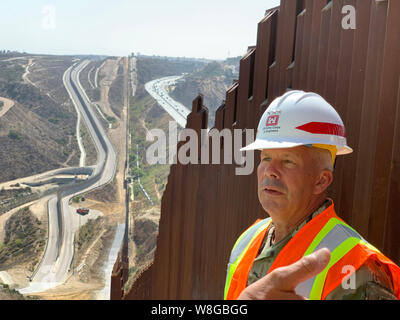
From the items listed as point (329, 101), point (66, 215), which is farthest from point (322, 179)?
point (66, 215)

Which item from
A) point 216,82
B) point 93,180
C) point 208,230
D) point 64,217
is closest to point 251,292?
point 208,230

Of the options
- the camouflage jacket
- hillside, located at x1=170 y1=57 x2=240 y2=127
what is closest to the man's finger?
the camouflage jacket

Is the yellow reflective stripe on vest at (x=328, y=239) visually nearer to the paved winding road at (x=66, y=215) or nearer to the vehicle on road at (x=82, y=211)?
the paved winding road at (x=66, y=215)

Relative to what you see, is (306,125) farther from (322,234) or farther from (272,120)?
(322,234)

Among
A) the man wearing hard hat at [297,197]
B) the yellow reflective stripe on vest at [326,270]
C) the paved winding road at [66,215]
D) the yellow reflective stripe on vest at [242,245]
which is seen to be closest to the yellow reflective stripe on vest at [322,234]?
the man wearing hard hat at [297,197]

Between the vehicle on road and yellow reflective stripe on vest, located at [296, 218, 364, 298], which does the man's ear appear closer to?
yellow reflective stripe on vest, located at [296, 218, 364, 298]

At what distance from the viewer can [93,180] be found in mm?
75688

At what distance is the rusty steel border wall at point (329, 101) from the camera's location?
Result: 3.34m

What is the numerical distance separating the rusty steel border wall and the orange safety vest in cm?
101

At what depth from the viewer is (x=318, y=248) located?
7.40ft

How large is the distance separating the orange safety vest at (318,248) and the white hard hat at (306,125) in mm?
361

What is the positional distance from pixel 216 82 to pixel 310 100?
119 m

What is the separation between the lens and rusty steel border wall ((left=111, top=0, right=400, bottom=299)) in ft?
11.0

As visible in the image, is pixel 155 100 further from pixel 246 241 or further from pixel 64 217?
pixel 246 241
